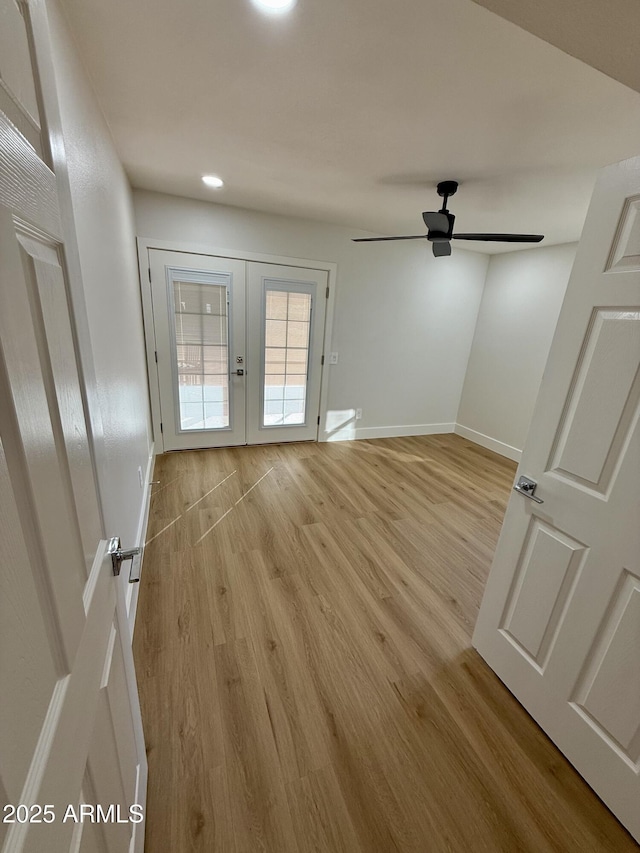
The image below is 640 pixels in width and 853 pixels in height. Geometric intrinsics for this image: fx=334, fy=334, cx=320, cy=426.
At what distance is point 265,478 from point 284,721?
2.04 metres

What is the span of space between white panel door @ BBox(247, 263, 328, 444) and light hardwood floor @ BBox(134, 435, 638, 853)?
145cm

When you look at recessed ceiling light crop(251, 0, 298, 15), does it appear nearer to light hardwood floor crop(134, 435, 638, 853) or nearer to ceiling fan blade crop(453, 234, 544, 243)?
ceiling fan blade crop(453, 234, 544, 243)

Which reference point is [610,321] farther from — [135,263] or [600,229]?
[135,263]

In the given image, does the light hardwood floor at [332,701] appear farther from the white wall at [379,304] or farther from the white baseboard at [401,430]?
the white wall at [379,304]

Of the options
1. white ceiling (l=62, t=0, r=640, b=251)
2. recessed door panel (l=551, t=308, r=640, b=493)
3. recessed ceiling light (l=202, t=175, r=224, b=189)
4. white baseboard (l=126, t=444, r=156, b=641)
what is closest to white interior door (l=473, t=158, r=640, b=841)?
recessed door panel (l=551, t=308, r=640, b=493)

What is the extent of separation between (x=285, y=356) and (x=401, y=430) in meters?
1.99

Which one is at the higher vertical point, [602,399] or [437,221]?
[437,221]

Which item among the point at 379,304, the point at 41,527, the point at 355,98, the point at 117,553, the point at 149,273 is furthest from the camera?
the point at 379,304

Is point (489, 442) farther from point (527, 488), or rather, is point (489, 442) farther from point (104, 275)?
point (104, 275)

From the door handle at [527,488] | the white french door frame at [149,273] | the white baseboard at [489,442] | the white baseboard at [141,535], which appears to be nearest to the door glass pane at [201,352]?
the white french door frame at [149,273]

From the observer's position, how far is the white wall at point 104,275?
1055 millimetres

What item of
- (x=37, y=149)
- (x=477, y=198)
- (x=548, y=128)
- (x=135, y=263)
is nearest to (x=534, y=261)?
(x=477, y=198)

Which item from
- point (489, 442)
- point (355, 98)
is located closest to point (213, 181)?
point (355, 98)

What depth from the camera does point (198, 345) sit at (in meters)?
3.35
